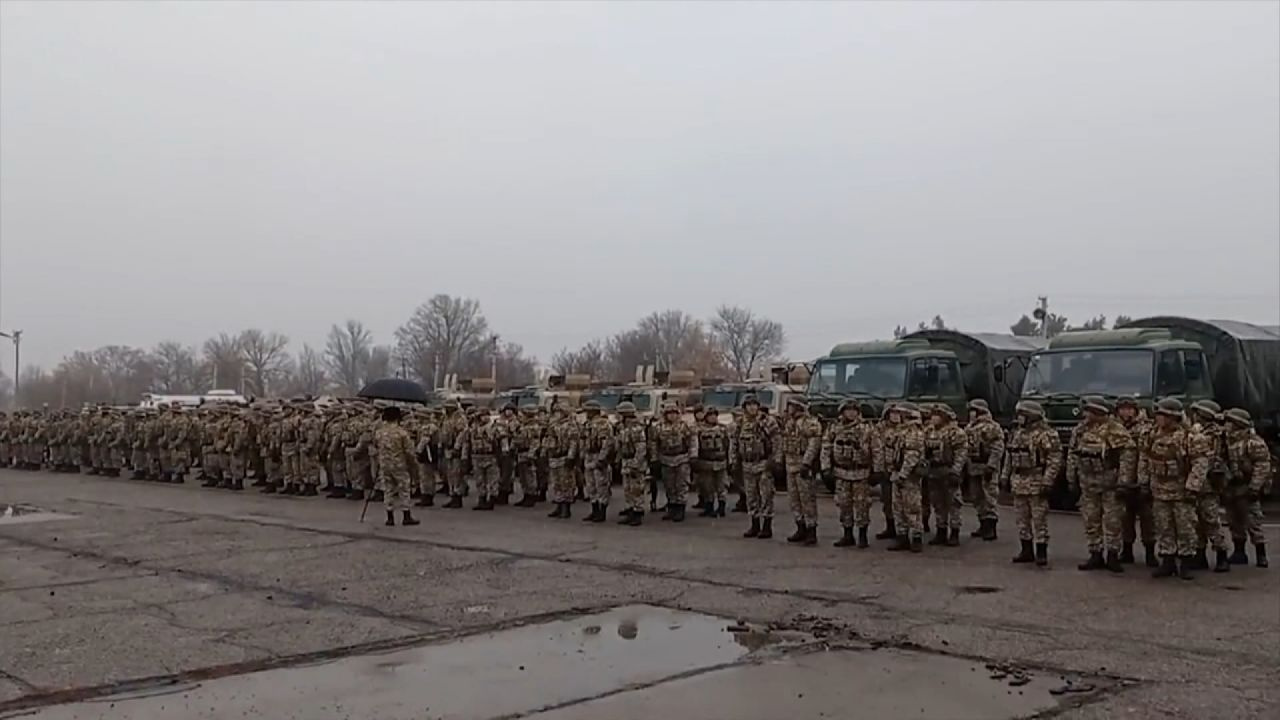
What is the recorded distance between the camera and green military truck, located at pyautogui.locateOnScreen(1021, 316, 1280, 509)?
1752 cm

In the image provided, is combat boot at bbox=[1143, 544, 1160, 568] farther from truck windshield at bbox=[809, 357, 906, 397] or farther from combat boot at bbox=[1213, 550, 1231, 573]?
truck windshield at bbox=[809, 357, 906, 397]

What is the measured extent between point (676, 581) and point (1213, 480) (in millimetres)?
5342

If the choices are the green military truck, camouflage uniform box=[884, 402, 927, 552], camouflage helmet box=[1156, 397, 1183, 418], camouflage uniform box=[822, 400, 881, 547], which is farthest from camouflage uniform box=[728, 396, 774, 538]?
camouflage helmet box=[1156, 397, 1183, 418]

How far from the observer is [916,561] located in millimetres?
12867

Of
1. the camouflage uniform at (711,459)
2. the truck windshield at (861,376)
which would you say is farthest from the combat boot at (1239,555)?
the truck windshield at (861,376)

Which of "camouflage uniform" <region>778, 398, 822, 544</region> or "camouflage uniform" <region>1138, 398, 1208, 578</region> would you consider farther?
"camouflage uniform" <region>778, 398, 822, 544</region>

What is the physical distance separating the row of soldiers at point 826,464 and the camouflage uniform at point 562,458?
0.09ft

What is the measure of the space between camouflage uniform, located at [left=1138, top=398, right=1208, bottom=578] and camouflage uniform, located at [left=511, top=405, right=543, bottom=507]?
9.51 meters

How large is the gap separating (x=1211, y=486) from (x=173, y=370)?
351ft

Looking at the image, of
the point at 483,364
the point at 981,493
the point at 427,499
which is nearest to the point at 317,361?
the point at 483,364

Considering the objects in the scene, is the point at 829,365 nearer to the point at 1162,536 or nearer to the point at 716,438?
the point at 716,438

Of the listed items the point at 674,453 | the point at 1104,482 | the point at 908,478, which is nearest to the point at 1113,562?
the point at 1104,482

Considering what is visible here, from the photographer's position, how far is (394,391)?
25.8 meters

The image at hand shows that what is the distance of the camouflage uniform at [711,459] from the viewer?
1717 cm
